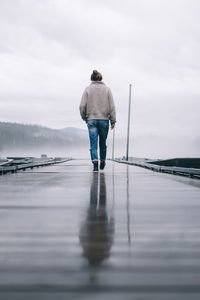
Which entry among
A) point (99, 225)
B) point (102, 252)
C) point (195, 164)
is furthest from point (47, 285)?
point (195, 164)

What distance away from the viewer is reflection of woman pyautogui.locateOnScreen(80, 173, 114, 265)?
2.19 m

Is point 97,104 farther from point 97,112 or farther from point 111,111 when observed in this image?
point 111,111

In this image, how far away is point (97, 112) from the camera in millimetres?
9617

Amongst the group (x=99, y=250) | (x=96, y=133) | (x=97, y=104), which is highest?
(x=97, y=104)

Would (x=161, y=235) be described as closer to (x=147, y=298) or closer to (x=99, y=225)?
(x=99, y=225)

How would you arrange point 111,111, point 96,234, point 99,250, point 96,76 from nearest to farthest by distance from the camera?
point 99,250 → point 96,234 → point 111,111 → point 96,76

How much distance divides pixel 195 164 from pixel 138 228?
2055 centimetres

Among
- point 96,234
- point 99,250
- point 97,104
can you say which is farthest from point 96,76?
point 99,250

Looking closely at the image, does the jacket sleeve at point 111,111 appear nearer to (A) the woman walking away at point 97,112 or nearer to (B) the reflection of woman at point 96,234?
(A) the woman walking away at point 97,112

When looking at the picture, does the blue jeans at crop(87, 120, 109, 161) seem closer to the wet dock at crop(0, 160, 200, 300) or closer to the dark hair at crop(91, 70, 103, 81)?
the dark hair at crop(91, 70, 103, 81)

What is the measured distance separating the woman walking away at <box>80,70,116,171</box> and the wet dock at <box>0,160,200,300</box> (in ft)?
18.0

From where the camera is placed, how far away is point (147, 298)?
1560 millimetres

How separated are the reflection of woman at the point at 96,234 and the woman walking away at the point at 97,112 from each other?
571cm

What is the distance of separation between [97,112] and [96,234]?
7.07m
